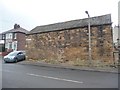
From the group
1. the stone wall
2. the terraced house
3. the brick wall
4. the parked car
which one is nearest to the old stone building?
the stone wall

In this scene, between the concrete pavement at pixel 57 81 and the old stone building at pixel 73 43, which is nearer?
the concrete pavement at pixel 57 81

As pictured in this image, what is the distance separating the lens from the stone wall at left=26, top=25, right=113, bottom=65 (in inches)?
878

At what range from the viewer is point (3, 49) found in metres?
57.2

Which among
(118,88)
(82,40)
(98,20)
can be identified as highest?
(98,20)

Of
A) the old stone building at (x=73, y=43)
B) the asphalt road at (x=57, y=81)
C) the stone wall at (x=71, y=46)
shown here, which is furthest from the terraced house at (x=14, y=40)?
the asphalt road at (x=57, y=81)

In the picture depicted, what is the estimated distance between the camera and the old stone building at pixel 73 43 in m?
22.3

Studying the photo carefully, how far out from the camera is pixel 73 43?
81.1 ft

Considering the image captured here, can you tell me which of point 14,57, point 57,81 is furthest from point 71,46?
point 57,81

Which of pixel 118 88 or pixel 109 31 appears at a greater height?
pixel 109 31

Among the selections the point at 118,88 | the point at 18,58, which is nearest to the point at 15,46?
the point at 18,58

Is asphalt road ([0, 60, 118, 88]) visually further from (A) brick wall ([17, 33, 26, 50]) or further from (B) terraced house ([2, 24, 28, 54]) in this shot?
(A) brick wall ([17, 33, 26, 50])

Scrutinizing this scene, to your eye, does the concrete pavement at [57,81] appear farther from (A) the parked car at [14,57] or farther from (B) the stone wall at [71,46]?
(A) the parked car at [14,57]

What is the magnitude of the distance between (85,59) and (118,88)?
14.2m

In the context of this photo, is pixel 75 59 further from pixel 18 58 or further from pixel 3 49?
pixel 3 49
